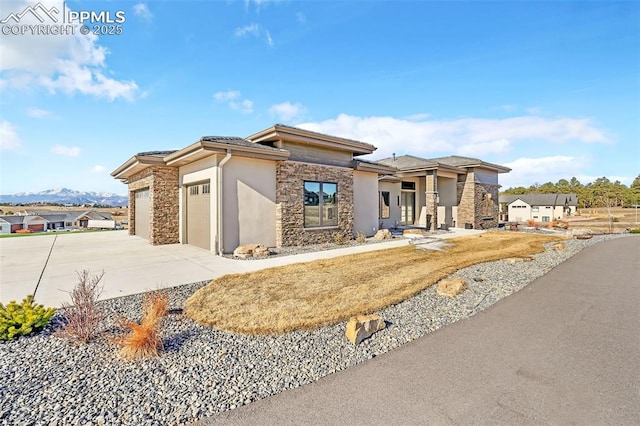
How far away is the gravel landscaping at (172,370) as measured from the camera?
8.52 feet

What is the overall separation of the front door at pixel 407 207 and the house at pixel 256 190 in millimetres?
6006

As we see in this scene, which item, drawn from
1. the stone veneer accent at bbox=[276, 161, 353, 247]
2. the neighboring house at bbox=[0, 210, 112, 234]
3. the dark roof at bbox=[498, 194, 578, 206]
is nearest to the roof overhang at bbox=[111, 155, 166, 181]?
the stone veneer accent at bbox=[276, 161, 353, 247]

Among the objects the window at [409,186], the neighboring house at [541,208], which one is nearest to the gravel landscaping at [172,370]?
the window at [409,186]

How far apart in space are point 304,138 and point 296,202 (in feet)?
8.84

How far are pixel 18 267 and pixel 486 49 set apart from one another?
62.1 feet

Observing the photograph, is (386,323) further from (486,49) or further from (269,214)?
(486,49)

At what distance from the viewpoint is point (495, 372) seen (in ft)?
10.8

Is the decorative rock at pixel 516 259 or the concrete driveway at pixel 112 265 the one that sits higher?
the concrete driveway at pixel 112 265

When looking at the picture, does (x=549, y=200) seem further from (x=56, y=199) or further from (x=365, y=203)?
(x=56, y=199)

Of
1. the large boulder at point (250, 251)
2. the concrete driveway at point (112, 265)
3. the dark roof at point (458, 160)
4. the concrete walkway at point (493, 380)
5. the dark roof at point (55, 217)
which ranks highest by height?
the dark roof at point (458, 160)

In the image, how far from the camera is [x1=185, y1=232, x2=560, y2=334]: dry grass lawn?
4648 millimetres

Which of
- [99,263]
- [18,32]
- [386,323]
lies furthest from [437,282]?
[18,32]

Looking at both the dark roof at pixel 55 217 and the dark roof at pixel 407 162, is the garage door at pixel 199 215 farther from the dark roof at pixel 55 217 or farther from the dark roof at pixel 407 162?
the dark roof at pixel 55 217

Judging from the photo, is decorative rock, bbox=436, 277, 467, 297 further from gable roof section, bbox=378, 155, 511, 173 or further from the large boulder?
gable roof section, bbox=378, 155, 511, 173
